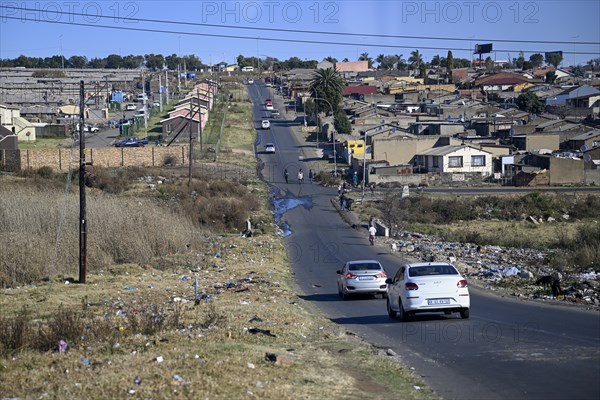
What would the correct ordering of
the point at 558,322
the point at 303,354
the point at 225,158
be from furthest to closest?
the point at 225,158
the point at 558,322
the point at 303,354

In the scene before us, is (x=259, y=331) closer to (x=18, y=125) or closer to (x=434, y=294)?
(x=434, y=294)

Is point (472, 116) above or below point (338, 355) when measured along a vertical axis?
above

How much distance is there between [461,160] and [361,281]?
55046 millimetres

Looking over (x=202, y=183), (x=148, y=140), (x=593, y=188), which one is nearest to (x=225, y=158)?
(x=148, y=140)

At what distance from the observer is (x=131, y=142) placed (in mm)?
86125

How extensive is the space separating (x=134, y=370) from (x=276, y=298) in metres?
12.2

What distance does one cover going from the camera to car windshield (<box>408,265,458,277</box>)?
1884cm

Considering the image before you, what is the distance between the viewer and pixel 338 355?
46.1 feet

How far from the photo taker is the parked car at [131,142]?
84.8 metres

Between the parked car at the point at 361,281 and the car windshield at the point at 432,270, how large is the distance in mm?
6508

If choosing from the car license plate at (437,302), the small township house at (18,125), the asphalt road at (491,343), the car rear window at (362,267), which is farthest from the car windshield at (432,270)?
the small township house at (18,125)

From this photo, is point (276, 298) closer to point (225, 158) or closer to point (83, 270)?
point (83, 270)

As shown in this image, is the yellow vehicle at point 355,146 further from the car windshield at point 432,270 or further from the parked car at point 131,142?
the car windshield at point 432,270

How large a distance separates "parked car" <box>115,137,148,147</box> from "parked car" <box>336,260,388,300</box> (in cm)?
6140
